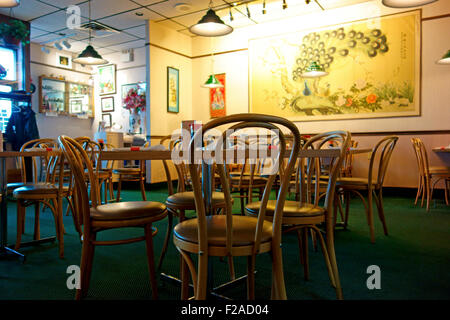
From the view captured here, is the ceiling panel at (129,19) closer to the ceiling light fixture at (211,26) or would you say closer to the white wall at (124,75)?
the white wall at (124,75)

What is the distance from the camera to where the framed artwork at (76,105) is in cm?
847

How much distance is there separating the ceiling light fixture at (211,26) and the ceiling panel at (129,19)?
226cm

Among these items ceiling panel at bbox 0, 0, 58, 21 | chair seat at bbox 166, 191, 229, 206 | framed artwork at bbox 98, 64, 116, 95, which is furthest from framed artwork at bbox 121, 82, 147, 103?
chair seat at bbox 166, 191, 229, 206

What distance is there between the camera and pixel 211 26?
4.13 meters

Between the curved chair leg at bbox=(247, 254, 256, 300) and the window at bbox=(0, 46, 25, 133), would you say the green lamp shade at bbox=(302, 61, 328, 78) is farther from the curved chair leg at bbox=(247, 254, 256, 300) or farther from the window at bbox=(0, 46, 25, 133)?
the window at bbox=(0, 46, 25, 133)

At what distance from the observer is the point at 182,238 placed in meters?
1.28

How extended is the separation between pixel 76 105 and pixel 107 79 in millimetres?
1057

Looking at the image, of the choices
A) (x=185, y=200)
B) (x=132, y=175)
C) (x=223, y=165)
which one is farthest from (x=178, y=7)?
(x=223, y=165)

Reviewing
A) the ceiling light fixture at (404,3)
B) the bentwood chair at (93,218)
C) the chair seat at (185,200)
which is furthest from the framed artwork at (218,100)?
the bentwood chair at (93,218)

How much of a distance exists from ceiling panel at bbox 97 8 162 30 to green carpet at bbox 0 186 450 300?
170 inches

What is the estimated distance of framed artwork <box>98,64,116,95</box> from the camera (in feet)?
27.7

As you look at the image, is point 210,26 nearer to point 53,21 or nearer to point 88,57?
point 88,57

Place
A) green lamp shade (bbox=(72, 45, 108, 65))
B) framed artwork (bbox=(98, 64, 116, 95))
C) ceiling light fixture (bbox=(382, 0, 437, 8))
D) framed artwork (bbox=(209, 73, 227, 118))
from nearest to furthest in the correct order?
ceiling light fixture (bbox=(382, 0, 437, 8)) → green lamp shade (bbox=(72, 45, 108, 65)) → framed artwork (bbox=(209, 73, 227, 118)) → framed artwork (bbox=(98, 64, 116, 95))

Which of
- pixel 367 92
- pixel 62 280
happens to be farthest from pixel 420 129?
pixel 62 280
